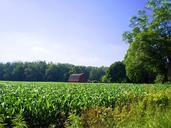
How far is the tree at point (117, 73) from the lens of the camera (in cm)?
7600

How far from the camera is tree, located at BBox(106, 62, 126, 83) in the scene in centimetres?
7600

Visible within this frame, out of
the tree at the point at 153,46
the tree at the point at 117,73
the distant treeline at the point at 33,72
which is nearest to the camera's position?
the tree at the point at 153,46

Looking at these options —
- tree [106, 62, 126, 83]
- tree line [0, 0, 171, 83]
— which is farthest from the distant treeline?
tree line [0, 0, 171, 83]

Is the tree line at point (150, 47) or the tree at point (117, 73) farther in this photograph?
the tree at point (117, 73)

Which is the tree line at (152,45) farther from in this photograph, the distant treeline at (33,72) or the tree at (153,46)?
the distant treeline at (33,72)

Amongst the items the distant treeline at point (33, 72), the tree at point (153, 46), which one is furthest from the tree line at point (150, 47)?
the distant treeline at point (33, 72)

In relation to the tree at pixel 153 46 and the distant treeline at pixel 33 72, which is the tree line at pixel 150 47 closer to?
the tree at pixel 153 46

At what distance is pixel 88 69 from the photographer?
151375 mm

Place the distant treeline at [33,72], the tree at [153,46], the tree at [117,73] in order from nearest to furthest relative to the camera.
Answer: the tree at [153,46] → the tree at [117,73] → the distant treeline at [33,72]

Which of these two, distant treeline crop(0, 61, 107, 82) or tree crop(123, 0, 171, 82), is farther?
distant treeline crop(0, 61, 107, 82)

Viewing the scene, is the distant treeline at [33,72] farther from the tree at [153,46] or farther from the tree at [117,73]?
the tree at [153,46]

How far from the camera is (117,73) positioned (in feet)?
251

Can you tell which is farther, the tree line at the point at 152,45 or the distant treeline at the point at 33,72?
the distant treeline at the point at 33,72

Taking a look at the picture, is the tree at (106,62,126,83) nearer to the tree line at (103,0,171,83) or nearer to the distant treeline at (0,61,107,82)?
the tree line at (103,0,171,83)
